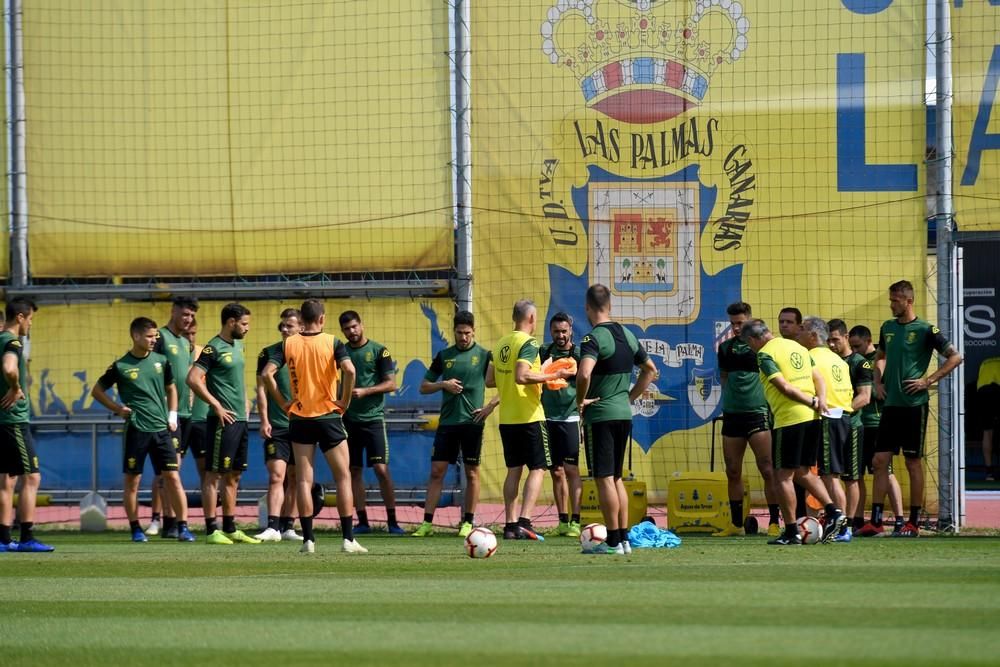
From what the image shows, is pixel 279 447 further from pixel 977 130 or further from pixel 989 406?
pixel 989 406

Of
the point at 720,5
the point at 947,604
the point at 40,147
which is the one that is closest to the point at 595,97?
the point at 720,5

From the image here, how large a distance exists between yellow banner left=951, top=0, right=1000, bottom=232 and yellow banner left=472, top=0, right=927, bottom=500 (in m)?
0.52

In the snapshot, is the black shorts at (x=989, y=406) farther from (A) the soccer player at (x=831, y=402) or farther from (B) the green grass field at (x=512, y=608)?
(B) the green grass field at (x=512, y=608)

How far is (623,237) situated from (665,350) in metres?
1.35

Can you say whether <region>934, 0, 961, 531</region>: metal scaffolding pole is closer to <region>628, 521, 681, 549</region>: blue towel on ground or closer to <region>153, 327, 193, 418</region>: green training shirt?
<region>628, 521, 681, 549</region>: blue towel on ground

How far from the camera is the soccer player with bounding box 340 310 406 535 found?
563 inches

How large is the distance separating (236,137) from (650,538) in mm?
7346

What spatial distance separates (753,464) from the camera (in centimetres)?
1562

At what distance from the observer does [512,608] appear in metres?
7.37

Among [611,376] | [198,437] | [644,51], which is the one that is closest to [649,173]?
[644,51]

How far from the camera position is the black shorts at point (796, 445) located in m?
12.1

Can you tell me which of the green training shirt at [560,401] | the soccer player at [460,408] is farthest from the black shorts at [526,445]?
the soccer player at [460,408]

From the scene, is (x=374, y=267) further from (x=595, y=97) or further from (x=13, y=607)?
(x=13, y=607)

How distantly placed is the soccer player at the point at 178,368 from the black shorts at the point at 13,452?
1636 mm
